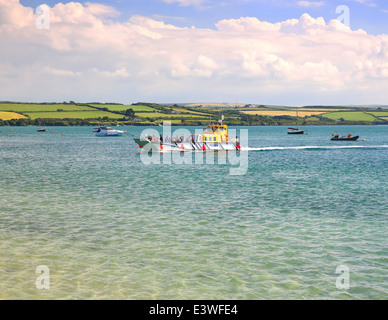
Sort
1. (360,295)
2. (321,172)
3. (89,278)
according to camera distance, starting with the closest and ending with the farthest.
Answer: (360,295) → (89,278) → (321,172)

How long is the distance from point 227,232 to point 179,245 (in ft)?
10.0

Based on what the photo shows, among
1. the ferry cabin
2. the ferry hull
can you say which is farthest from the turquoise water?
the ferry cabin

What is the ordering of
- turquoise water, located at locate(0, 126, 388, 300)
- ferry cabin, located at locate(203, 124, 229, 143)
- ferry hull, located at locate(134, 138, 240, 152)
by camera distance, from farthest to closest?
ferry cabin, located at locate(203, 124, 229, 143), ferry hull, located at locate(134, 138, 240, 152), turquoise water, located at locate(0, 126, 388, 300)

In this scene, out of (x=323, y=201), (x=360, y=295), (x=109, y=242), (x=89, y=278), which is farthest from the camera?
(x=323, y=201)

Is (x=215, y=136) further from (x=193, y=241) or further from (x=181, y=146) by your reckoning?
(x=193, y=241)

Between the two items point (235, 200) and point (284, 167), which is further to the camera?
point (284, 167)

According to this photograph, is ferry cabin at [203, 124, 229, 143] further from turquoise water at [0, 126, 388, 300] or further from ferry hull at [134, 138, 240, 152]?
turquoise water at [0, 126, 388, 300]

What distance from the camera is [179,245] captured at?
60.5 feet

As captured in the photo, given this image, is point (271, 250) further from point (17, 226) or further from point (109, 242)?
point (17, 226)

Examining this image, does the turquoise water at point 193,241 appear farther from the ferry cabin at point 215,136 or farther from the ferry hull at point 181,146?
the ferry cabin at point 215,136

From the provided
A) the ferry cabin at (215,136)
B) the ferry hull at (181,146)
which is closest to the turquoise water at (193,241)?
the ferry hull at (181,146)

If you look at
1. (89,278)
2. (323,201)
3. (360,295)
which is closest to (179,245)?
(89,278)

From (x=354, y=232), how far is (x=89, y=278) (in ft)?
42.2

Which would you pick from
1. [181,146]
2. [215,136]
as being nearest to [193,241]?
[181,146]
